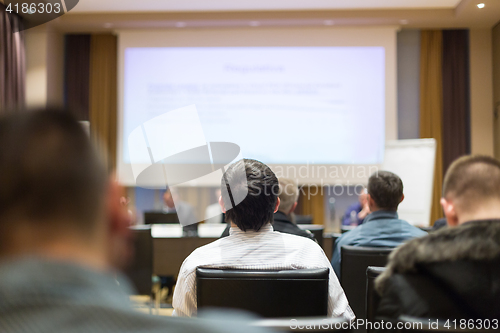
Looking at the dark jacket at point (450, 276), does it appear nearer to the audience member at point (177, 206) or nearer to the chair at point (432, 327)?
the chair at point (432, 327)

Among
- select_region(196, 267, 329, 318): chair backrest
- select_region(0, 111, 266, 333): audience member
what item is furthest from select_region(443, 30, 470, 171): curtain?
select_region(0, 111, 266, 333): audience member

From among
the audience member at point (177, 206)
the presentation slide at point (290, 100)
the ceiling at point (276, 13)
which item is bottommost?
the audience member at point (177, 206)

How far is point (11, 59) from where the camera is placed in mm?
5379

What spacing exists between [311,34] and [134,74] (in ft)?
8.55

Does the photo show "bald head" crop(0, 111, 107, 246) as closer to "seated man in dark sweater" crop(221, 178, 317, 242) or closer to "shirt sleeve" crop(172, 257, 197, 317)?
"shirt sleeve" crop(172, 257, 197, 317)

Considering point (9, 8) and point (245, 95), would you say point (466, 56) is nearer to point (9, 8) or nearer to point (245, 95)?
point (245, 95)

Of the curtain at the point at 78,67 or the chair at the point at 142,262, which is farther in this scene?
the curtain at the point at 78,67

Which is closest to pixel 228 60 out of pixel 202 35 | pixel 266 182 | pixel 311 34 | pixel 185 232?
pixel 202 35

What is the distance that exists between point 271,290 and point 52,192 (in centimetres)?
93

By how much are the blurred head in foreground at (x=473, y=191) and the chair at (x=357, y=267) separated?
2.54ft

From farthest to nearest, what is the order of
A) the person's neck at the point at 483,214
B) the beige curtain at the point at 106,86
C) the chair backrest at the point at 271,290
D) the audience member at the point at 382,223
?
the beige curtain at the point at 106,86 → the audience member at the point at 382,223 → the chair backrest at the point at 271,290 → the person's neck at the point at 483,214

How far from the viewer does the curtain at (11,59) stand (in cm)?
519

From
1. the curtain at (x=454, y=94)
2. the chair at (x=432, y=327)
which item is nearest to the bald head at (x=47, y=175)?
the chair at (x=432, y=327)

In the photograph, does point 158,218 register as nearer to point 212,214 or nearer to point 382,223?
point 212,214
